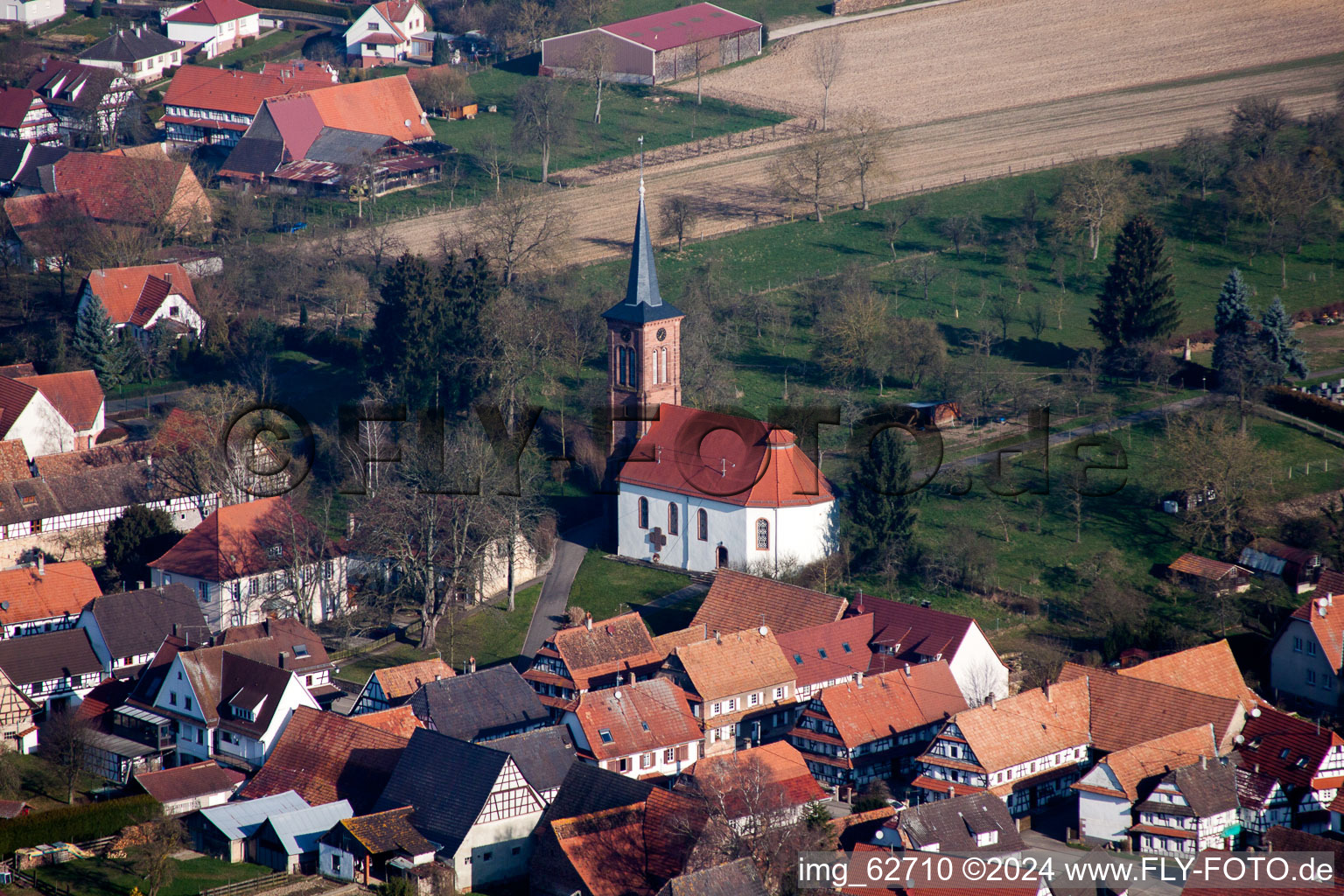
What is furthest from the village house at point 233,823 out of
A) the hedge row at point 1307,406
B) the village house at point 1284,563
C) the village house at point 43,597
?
the hedge row at point 1307,406

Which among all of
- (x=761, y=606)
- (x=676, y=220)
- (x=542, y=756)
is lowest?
(x=542, y=756)

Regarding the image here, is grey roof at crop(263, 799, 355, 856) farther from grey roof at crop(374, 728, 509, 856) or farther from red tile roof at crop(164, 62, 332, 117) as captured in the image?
red tile roof at crop(164, 62, 332, 117)

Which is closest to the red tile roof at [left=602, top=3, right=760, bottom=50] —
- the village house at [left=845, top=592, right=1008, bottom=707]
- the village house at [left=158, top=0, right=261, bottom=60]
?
the village house at [left=158, top=0, right=261, bottom=60]

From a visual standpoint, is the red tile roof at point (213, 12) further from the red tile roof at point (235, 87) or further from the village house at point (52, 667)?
the village house at point (52, 667)

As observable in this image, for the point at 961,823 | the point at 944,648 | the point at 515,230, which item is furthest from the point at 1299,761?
the point at 515,230

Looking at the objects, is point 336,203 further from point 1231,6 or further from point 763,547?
point 1231,6

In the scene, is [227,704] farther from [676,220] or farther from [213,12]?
[213,12]
